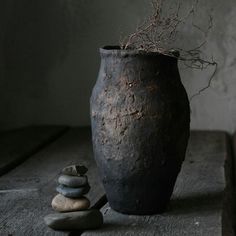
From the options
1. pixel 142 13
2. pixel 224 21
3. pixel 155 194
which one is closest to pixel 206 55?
pixel 224 21

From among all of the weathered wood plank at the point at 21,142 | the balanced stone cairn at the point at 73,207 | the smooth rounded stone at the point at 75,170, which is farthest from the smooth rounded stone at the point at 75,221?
the weathered wood plank at the point at 21,142

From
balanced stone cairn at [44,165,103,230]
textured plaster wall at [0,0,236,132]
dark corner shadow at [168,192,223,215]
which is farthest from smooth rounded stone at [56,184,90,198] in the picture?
textured plaster wall at [0,0,236,132]

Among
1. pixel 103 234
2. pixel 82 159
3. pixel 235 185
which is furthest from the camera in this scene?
pixel 82 159

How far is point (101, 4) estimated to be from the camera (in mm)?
3002

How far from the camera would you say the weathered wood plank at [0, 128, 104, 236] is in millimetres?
1522

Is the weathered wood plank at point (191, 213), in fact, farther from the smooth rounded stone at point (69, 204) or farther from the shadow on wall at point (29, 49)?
the shadow on wall at point (29, 49)

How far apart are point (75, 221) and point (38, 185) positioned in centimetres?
51

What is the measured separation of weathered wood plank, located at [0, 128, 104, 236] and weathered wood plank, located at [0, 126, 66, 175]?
0.04m

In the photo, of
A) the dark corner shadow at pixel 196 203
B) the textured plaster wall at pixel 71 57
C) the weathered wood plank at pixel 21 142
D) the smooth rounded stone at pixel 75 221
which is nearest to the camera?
the smooth rounded stone at pixel 75 221

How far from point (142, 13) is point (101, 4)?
21cm

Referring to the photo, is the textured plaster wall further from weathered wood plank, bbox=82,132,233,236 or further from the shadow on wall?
weathered wood plank, bbox=82,132,233,236

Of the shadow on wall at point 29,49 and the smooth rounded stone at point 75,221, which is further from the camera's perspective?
the shadow on wall at point 29,49

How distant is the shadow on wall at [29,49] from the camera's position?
9.92 feet

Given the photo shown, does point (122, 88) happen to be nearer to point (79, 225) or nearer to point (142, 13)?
point (79, 225)
